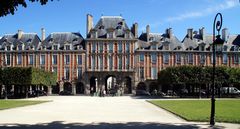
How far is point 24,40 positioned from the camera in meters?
92.2

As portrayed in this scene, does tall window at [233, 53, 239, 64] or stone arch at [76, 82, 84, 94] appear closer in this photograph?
stone arch at [76, 82, 84, 94]

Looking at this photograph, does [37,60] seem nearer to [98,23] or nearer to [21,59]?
[21,59]

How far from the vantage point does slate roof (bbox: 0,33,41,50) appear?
9112 cm

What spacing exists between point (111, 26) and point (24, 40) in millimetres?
18829

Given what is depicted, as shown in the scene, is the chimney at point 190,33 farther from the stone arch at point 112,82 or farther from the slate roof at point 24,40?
the slate roof at point 24,40

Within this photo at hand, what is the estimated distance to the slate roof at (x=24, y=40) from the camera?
3588 inches

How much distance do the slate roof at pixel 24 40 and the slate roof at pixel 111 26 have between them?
1151cm

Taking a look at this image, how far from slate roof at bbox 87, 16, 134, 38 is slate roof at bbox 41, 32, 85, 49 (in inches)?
114

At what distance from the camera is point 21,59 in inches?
3565

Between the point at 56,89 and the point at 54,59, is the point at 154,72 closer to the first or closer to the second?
the point at 56,89

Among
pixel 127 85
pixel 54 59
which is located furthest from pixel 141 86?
pixel 54 59

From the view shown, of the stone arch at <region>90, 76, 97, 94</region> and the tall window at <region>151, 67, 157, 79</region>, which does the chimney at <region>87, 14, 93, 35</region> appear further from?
the tall window at <region>151, 67, 157, 79</region>

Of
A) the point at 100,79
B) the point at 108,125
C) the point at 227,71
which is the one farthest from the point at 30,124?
the point at 100,79

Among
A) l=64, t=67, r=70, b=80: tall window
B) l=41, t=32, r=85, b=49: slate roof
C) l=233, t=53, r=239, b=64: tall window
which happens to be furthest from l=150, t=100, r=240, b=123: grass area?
l=233, t=53, r=239, b=64: tall window
